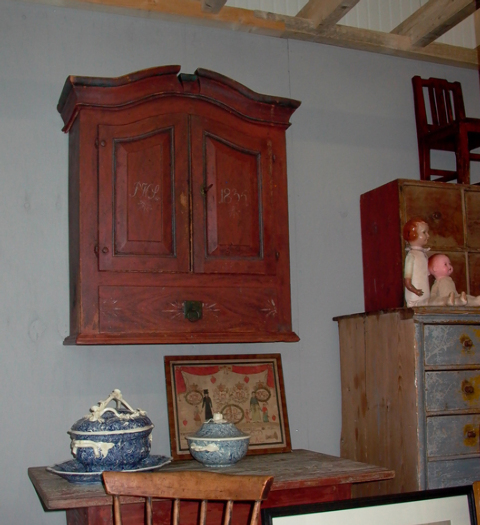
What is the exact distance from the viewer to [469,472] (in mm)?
2379

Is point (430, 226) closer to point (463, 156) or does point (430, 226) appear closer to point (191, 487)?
point (463, 156)

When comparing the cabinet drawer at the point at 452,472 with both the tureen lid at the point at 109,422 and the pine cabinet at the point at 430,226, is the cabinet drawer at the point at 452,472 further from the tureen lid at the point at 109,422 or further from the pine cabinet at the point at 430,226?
the tureen lid at the point at 109,422

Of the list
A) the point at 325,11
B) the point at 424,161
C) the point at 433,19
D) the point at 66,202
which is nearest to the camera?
the point at 66,202

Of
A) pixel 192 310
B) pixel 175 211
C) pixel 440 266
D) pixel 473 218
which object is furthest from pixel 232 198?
pixel 473 218

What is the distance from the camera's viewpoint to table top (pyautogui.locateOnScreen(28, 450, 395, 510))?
1.85 metres

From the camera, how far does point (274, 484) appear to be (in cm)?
202

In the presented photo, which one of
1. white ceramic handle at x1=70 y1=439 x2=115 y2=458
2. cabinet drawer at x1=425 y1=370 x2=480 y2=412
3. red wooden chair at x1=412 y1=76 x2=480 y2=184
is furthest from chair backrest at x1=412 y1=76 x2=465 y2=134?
white ceramic handle at x1=70 y1=439 x2=115 y2=458

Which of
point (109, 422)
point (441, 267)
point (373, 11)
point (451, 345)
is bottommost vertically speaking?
point (109, 422)

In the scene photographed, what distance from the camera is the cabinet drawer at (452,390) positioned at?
7.72 feet

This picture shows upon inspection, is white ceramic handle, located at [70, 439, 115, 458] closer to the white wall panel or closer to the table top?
the table top

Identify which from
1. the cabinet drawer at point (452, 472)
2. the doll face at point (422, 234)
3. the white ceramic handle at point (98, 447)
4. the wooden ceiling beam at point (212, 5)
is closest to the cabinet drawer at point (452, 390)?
the cabinet drawer at point (452, 472)

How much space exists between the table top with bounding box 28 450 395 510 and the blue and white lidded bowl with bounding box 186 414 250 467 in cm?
3

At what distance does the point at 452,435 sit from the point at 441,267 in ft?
2.08

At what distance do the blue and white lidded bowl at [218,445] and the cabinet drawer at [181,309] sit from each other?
351mm
